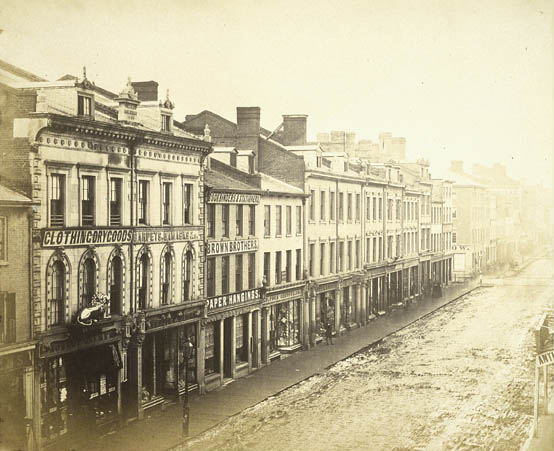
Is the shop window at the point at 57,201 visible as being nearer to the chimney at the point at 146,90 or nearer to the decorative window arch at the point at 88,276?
the decorative window arch at the point at 88,276

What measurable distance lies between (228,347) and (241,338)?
1.15 meters

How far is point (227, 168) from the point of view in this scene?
26.8 meters

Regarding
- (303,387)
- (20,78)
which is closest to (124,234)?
(20,78)

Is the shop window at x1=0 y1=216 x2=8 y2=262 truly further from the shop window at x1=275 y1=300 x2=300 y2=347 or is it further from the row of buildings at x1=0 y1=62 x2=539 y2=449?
the shop window at x1=275 y1=300 x2=300 y2=347

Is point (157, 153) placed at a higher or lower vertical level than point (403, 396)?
higher

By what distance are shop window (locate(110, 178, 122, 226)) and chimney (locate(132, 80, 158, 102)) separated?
122 inches

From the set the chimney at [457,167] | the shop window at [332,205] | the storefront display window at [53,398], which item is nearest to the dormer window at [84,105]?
the storefront display window at [53,398]

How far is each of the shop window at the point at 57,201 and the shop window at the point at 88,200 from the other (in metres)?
0.73

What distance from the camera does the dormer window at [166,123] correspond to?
21.0m

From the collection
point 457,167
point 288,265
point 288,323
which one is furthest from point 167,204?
point 457,167

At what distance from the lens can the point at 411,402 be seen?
71.2 feet

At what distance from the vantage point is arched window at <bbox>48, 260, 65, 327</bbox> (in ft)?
55.2

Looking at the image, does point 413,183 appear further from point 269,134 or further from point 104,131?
point 104,131

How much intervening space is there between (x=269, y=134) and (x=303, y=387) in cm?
1337
